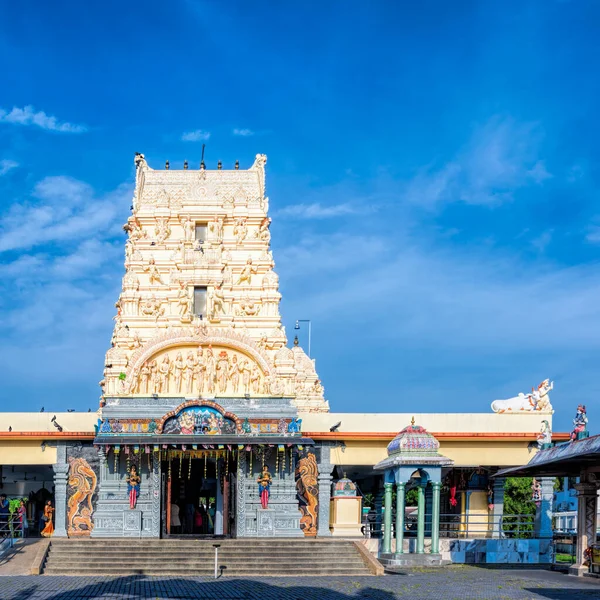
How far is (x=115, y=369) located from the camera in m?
28.8

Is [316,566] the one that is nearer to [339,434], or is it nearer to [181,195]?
[339,434]

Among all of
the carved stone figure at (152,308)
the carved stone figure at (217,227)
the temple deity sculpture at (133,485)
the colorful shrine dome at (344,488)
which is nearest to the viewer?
the temple deity sculpture at (133,485)

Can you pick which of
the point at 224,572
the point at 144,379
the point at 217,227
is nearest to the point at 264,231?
the point at 217,227

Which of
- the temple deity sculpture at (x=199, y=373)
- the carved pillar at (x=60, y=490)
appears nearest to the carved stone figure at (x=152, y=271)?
the temple deity sculpture at (x=199, y=373)

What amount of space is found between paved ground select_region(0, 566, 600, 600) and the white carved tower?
23.4ft

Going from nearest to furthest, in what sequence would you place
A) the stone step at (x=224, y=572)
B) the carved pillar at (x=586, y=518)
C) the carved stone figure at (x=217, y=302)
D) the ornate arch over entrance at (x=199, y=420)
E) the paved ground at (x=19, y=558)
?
1. the carved pillar at (x=586, y=518)
2. the paved ground at (x=19, y=558)
3. the stone step at (x=224, y=572)
4. the ornate arch over entrance at (x=199, y=420)
5. the carved stone figure at (x=217, y=302)

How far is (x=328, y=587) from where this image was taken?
20109 mm

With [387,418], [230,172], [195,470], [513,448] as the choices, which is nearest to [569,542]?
[513,448]

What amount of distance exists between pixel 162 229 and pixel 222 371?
6.16 m

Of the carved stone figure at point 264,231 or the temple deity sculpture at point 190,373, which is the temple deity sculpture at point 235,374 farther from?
the carved stone figure at point 264,231

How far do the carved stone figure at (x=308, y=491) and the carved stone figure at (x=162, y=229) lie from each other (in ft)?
29.4

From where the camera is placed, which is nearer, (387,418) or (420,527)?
(420,527)

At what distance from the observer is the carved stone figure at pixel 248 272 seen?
31.1m

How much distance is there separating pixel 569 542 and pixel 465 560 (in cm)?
501
